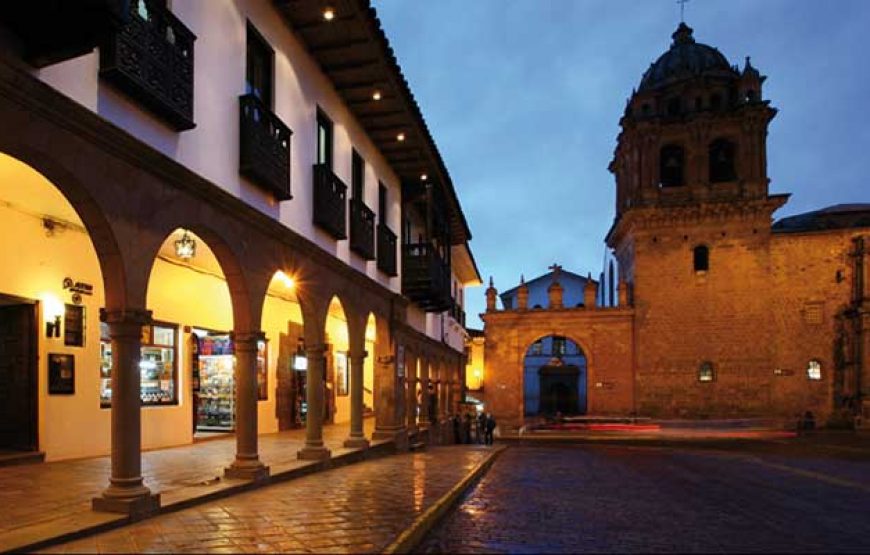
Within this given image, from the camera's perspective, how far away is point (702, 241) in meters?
33.8

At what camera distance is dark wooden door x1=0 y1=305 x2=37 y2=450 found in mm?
9281

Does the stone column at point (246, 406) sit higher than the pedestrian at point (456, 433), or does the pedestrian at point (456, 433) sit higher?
the stone column at point (246, 406)

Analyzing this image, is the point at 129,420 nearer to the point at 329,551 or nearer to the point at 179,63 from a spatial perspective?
the point at 329,551

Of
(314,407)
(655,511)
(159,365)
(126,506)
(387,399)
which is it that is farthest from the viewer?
(387,399)

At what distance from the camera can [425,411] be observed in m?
19.7

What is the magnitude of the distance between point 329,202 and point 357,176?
245 cm

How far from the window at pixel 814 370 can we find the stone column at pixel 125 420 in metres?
34.3

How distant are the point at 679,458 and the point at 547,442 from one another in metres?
9.47

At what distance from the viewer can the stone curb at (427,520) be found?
18.6 feet

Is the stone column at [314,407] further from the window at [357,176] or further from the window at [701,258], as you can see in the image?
the window at [701,258]

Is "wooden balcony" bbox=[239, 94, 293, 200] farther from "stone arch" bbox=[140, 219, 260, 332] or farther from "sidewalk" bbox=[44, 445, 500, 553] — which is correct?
"sidewalk" bbox=[44, 445, 500, 553]

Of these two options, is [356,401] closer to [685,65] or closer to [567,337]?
[567,337]

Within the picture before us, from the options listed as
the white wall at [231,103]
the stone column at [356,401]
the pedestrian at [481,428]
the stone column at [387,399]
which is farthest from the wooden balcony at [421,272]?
the pedestrian at [481,428]

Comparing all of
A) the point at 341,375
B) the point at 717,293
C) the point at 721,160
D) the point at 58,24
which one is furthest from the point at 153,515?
the point at 721,160
